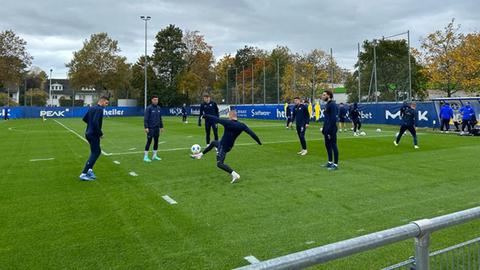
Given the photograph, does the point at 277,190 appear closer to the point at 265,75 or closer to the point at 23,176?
the point at 23,176

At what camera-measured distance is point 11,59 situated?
6247cm

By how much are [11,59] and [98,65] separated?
1378cm

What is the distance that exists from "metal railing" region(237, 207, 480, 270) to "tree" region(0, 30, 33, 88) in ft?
230

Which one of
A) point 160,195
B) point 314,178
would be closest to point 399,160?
point 314,178

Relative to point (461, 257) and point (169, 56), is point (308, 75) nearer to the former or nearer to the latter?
point (169, 56)

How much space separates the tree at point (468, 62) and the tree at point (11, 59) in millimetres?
59866

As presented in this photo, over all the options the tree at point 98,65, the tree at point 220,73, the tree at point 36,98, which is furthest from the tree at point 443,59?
the tree at point 36,98

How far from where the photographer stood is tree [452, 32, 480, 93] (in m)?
36.5

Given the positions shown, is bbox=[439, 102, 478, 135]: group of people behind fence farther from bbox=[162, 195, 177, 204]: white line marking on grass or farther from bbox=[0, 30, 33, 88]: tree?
bbox=[0, 30, 33, 88]: tree

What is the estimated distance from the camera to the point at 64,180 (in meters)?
9.14

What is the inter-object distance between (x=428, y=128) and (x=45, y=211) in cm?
2381

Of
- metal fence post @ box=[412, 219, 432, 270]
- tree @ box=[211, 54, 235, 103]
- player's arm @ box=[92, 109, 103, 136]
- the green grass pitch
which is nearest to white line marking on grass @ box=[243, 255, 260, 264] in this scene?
the green grass pitch

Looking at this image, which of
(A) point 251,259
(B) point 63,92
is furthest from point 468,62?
(B) point 63,92

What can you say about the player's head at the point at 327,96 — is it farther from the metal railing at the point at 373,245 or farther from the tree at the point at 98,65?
the tree at the point at 98,65
